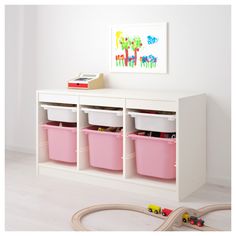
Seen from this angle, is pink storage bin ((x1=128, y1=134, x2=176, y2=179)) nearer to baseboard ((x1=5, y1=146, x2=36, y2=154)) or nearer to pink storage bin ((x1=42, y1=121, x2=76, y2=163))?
pink storage bin ((x1=42, y1=121, x2=76, y2=163))

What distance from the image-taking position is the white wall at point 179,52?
3.41m

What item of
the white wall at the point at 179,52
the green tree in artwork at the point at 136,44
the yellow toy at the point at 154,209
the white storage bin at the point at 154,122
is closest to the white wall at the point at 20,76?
the white wall at the point at 179,52

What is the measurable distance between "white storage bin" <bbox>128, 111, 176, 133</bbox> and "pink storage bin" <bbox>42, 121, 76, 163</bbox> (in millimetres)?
616

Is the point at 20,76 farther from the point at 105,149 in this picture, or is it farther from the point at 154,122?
the point at 154,122

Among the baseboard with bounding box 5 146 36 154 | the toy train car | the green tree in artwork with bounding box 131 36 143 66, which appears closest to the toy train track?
the toy train car

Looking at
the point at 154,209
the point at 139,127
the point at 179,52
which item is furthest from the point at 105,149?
the point at 179,52

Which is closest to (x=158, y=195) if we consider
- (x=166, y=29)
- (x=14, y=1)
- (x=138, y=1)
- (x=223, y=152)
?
(x=223, y=152)

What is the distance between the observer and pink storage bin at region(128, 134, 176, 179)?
321 centimetres

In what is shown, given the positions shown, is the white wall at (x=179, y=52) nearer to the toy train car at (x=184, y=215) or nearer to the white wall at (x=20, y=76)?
the white wall at (x=20, y=76)

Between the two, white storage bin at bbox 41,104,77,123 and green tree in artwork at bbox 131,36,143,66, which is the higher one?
green tree in artwork at bbox 131,36,143,66

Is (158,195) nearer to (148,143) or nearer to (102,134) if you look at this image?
(148,143)

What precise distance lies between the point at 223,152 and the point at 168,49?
919 millimetres

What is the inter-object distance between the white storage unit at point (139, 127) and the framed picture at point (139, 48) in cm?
38
